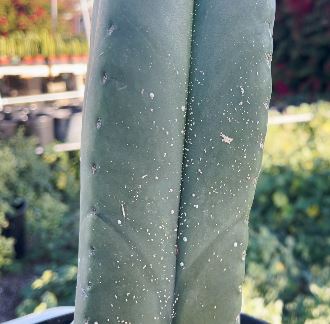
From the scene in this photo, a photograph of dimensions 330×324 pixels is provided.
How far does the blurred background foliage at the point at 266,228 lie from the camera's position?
187 centimetres

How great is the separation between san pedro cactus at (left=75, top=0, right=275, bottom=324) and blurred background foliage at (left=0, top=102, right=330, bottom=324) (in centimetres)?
91

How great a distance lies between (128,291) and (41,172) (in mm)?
2145

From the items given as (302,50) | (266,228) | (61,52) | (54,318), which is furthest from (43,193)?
(302,50)

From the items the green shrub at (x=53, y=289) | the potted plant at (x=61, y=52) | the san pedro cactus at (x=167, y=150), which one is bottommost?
the green shrub at (x=53, y=289)

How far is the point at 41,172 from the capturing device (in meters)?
2.83

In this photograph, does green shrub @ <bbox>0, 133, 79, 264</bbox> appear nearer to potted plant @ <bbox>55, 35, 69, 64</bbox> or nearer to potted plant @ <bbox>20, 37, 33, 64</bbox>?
potted plant @ <bbox>20, 37, 33, 64</bbox>

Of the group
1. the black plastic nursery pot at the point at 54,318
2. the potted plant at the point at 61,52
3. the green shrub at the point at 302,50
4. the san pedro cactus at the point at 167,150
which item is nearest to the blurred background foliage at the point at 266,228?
the black plastic nursery pot at the point at 54,318

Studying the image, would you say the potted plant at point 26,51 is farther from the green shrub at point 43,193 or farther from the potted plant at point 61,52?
the green shrub at point 43,193

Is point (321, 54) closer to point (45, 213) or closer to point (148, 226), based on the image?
point (45, 213)

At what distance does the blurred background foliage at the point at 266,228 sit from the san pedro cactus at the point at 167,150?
0.91 metres

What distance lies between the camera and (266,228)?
2371mm

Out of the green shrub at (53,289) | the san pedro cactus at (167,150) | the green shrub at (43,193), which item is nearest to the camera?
the san pedro cactus at (167,150)

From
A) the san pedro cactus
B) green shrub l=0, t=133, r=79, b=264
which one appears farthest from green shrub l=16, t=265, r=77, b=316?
the san pedro cactus

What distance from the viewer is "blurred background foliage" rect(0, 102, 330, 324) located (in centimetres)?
187
